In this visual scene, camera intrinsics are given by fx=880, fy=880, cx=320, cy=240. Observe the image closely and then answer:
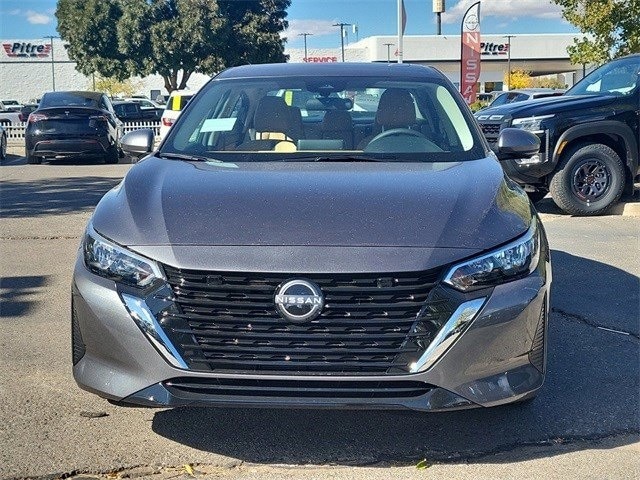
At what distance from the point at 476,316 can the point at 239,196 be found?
3.74 ft

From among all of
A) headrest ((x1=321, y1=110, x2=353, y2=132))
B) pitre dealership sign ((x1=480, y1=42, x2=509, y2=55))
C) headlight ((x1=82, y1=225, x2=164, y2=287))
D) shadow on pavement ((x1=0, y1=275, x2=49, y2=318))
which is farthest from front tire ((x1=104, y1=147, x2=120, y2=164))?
pitre dealership sign ((x1=480, y1=42, x2=509, y2=55))

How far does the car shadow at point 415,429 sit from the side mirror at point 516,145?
1.37m

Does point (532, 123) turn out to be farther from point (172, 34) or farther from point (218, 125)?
point (172, 34)

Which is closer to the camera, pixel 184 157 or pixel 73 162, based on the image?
pixel 184 157

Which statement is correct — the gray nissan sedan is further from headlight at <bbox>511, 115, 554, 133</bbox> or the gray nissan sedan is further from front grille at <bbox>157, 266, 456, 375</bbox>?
headlight at <bbox>511, 115, 554, 133</bbox>

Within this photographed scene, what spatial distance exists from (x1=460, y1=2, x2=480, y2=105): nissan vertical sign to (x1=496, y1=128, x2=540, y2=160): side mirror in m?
17.1

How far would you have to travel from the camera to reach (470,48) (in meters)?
22.0

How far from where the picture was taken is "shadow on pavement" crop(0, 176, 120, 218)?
10484mm

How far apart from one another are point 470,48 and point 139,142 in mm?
17916

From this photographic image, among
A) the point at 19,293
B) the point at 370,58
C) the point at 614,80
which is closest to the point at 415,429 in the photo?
the point at 19,293

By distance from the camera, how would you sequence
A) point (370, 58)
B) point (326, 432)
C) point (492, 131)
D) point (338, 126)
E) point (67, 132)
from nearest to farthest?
point (326, 432)
point (338, 126)
point (492, 131)
point (67, 132)
point (370, 58)

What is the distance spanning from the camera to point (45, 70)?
65.5m

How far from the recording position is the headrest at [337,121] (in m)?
4.90

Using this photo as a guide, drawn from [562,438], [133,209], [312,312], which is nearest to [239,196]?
[133,209]
